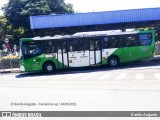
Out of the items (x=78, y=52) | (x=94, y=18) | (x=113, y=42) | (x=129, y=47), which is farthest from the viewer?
(x=94, y=18)

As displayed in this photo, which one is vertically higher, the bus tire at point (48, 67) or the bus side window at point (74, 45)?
the bus side window at point (74, 45)

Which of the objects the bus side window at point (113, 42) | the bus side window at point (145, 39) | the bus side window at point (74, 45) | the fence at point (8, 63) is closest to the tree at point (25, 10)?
the fence at point (8, 63)

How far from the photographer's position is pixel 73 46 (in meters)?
22.5

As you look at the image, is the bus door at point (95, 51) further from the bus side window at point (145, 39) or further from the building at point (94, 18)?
the building at point (94, 18)

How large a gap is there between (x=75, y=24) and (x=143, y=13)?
240 inches

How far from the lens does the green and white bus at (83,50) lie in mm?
22172

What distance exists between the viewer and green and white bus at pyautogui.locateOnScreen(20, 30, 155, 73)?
873 inches

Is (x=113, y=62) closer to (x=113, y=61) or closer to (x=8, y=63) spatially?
(x=113, y=61)

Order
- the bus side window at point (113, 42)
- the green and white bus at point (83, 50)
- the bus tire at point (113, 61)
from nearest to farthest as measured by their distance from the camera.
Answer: the green and white bus at point (83, 50)
the bus side window at point (113, 42)
the bus tire at point (113, 61)

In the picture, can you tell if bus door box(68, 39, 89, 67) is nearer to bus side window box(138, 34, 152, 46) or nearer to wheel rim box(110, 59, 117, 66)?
wheel rim box(110, 59, 117, 66)

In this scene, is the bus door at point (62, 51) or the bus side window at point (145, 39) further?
the bus side window at point (145, 39)

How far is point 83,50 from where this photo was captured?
886 inches

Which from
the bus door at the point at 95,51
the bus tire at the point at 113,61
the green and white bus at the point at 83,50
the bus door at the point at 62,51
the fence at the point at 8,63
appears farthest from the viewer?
the fence at the point at 8,63

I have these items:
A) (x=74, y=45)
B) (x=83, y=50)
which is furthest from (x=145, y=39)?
(x=74, y=45)
